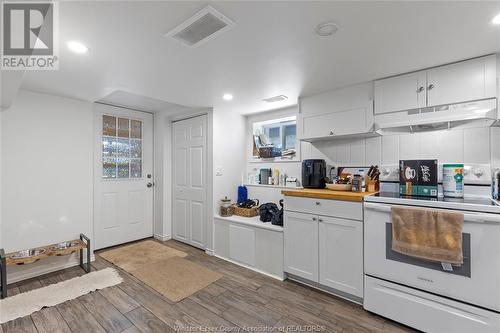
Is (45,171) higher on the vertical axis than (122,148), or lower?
lower

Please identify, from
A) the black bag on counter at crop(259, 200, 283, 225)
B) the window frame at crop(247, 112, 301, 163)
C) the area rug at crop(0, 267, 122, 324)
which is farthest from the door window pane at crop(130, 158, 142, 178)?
the black bag on counter at crop(259, 200, 283, 225)

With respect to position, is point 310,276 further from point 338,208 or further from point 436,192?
point 436,192

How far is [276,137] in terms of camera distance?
3.68 meters

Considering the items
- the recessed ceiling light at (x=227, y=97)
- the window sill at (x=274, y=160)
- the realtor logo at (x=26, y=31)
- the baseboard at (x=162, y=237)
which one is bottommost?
the baseboard at (x=162, y=237)

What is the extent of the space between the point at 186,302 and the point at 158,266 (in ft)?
3.07

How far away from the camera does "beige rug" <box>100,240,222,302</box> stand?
2496mm

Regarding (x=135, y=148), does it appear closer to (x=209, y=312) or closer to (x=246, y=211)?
(x=246, y=211)

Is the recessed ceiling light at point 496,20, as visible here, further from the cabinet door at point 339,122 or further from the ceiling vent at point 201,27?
the ceiling vent at point 201,27

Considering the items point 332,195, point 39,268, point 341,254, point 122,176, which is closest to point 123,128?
point 122,176

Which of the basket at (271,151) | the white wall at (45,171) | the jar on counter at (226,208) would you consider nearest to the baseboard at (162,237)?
the white wall at (45,171)

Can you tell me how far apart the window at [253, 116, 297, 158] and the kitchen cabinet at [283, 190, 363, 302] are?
1.05 meters

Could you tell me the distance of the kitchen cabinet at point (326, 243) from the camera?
7.13 feet

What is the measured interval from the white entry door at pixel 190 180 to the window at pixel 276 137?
2.78 feet

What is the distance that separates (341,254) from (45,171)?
354 centimetres
